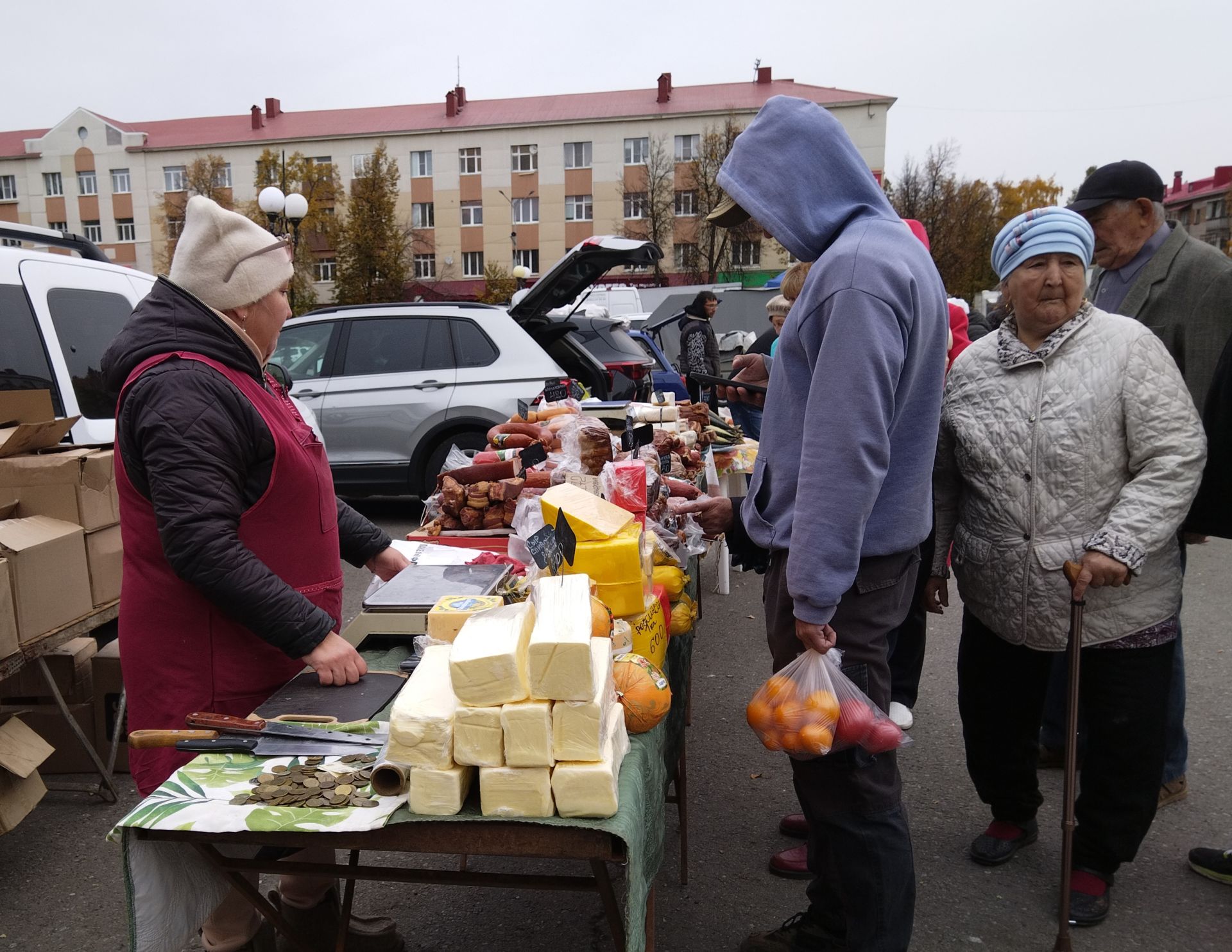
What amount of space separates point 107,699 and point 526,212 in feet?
158

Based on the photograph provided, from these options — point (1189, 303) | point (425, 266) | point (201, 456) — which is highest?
point (425, 266)

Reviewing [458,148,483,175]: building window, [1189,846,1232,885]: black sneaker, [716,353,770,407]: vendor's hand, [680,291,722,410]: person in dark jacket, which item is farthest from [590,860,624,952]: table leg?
[458,148,483,175]: building window

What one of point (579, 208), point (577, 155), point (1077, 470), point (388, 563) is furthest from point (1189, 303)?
point (577, 155)

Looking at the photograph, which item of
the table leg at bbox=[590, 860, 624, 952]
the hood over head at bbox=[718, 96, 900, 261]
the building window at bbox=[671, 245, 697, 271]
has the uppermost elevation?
the building window at bbox=[671, 245, 697, 271]

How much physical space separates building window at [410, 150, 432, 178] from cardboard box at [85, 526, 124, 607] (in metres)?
50.0

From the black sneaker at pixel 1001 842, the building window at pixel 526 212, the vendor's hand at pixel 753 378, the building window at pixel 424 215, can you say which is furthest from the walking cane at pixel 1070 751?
the building window at pixel 424 215

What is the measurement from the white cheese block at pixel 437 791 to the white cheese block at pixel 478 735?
1.3 inches

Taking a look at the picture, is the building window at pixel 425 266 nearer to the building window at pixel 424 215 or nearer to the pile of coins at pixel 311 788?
the building window at pixel 424 215

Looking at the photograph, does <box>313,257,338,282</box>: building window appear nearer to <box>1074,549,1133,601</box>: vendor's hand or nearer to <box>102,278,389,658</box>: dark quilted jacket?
<box>102,278,389,658</box>: dark quilted jacket

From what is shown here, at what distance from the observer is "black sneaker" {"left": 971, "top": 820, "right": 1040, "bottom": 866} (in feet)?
9.50

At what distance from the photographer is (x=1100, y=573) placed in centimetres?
230

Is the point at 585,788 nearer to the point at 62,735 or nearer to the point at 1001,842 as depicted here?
the point at 1001,842

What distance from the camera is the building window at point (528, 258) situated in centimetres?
4928

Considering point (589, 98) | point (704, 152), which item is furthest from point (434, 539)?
point (589, 98)
